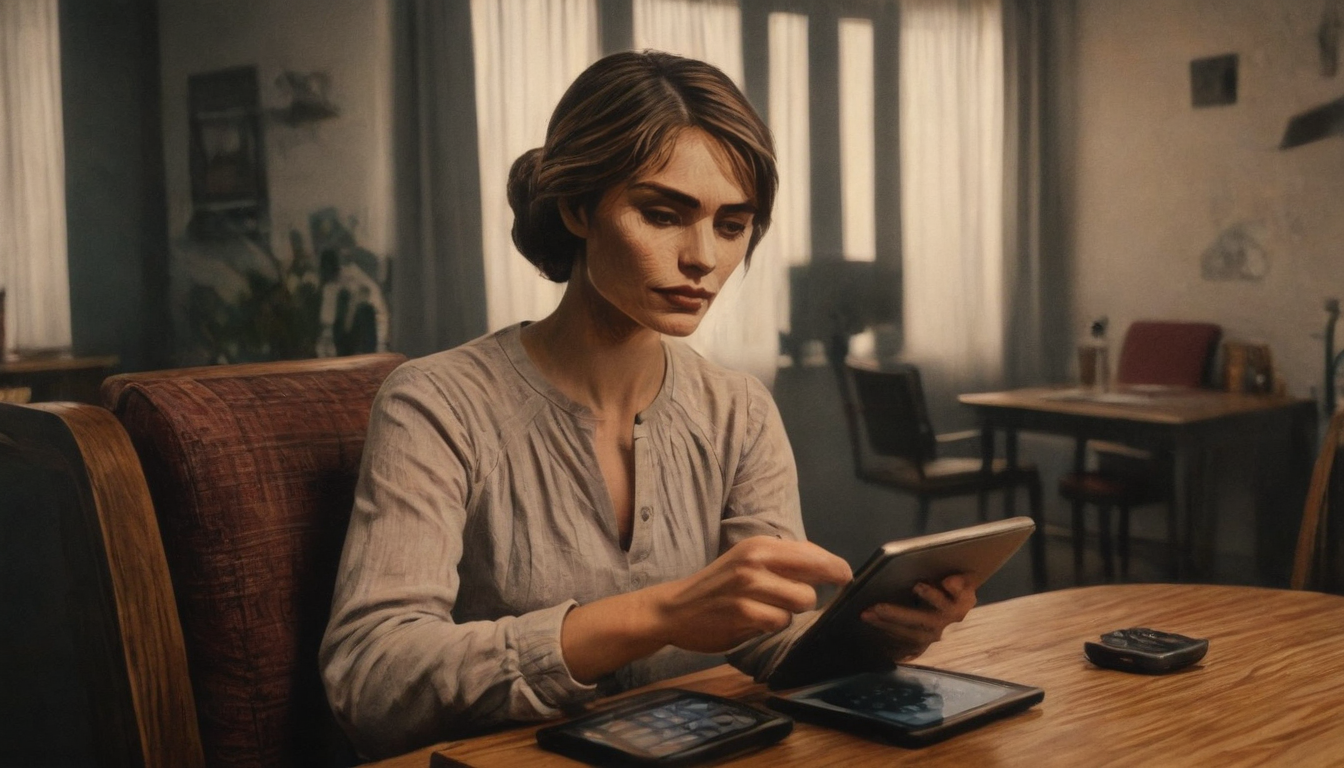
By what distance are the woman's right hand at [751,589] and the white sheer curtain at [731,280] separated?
199cm

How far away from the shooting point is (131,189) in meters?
2.10

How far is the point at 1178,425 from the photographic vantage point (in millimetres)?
3188

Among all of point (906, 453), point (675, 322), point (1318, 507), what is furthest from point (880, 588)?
point (906, 453)

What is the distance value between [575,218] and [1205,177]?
2.85 metres

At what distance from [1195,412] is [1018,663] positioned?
2.29 m

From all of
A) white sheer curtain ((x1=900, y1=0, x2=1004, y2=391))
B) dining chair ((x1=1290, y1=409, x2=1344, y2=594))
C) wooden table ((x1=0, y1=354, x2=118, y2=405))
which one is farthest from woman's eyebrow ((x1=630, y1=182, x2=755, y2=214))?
white sheer curtain ((x1=900, y1=0, x2=1004, y2=391))

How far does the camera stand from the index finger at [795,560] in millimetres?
959

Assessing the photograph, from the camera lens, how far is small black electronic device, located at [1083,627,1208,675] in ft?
3.68

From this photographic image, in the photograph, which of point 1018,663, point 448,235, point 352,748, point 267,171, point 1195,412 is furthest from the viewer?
point 1195,412

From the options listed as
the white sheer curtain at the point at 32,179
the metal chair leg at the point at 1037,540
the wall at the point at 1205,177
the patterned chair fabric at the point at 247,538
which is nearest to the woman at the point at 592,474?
the patterned chair fabric at the point at 247,538

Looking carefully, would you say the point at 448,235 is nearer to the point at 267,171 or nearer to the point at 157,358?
the point at 267,171

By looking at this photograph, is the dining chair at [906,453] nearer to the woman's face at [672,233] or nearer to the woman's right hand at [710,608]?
the woman's face at [672,233]

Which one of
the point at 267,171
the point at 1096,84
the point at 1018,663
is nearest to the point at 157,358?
the point at 267,171

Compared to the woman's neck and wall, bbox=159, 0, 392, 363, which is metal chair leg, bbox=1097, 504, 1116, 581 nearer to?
wall, bbox=159, 0, 392, 363
